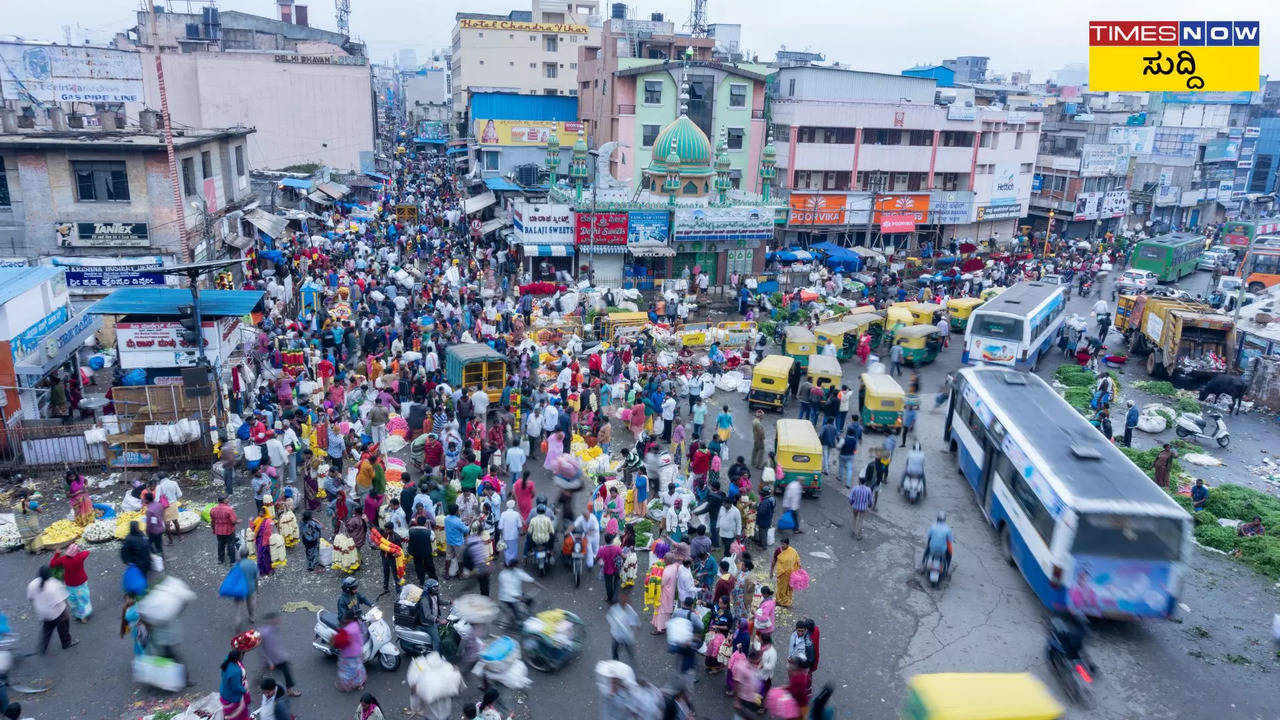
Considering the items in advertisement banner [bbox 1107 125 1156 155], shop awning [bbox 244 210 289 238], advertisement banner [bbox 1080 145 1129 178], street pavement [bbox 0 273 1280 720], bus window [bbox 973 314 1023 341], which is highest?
advertisement banner [bbox 1107 125 1156 155]

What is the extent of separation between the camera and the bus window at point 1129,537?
11.5 metres

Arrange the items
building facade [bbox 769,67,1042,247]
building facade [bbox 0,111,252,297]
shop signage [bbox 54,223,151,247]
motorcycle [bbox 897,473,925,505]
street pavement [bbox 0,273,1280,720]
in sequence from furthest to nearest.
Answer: building facade [bbox 769,67,1042,247] < shop signage [bbox 54,223,151,247] < building facade [bbox 0,111,252,297] < motorcycle [bbox 897,473,925,505] < street pavement [bbox 0,273,1280,720]

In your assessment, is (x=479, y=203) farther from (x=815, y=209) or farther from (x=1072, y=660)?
(x=1072, y=660)

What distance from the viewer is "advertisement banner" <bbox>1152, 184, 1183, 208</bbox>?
6084 centimetres

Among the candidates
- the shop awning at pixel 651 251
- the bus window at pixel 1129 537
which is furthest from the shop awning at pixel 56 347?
the bus window at pixel 1129 537

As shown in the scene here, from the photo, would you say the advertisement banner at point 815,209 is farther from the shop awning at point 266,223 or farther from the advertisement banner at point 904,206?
the shop awning at point 266,223

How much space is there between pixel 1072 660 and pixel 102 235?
1077 inches

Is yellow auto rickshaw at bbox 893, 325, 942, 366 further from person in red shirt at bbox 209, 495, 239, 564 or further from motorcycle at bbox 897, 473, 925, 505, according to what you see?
person in red shirt at bbox 209, 495, 239, 564

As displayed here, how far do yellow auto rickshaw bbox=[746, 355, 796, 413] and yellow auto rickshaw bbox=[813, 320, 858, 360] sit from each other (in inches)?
154

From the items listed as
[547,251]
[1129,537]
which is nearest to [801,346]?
[547,251]

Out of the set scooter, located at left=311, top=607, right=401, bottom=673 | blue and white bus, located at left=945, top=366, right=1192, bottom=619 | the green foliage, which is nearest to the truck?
the green foliage

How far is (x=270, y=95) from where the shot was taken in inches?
1891

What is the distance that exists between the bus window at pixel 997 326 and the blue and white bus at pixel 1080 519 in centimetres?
949

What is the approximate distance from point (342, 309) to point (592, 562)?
1555cm
